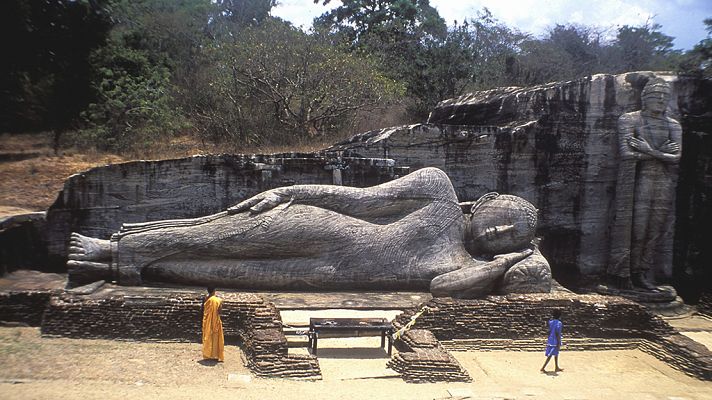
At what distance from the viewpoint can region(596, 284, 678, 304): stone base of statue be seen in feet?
35.6

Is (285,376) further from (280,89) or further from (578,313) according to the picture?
(280,89)

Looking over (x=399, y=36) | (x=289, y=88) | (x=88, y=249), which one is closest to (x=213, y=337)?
(x=88, y=249)

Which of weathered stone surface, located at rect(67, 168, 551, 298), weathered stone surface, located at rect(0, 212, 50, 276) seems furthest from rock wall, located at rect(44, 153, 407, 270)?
weathered stone surface, located at rect(67, 168, 551, 298)

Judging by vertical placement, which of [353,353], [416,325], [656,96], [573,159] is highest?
[656,96]

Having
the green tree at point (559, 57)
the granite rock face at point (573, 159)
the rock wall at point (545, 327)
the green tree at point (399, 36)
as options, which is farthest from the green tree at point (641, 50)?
the rock wall at point (545, 327)

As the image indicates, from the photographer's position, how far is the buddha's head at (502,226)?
30.2 feet

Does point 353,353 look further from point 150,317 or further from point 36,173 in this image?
point 36,173

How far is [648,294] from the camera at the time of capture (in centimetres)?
1084

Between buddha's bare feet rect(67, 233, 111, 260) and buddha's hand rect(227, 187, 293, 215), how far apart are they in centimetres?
162

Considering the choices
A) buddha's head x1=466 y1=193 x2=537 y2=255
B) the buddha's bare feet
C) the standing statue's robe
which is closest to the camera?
the buddha's bare feet

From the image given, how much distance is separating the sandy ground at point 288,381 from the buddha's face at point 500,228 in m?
1.83

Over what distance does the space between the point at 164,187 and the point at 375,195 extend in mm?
3138

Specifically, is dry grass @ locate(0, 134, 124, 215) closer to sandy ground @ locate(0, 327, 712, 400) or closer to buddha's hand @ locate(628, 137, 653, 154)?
sandy ground @ locate(0, 327, 712, 400)

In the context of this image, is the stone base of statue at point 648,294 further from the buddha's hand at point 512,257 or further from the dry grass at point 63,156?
the dry grass at point 63,156
